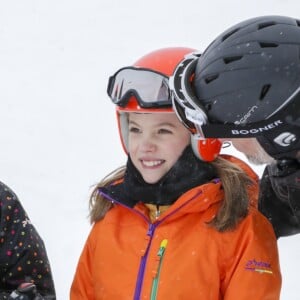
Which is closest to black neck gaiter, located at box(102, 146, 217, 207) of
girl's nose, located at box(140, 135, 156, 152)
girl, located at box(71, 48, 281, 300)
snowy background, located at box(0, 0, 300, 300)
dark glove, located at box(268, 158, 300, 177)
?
girl, located at box(71, 48, 281, 300)

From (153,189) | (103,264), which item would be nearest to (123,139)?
(153,189)

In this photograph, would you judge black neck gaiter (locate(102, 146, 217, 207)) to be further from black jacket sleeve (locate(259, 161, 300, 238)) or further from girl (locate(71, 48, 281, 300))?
black jacket sleeve (locate(259, 161, 300, 238))

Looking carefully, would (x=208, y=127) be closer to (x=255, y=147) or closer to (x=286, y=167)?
(x=255, y=147)

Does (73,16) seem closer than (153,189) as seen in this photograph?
No

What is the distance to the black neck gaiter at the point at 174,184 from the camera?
10.2ft

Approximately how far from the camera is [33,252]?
313 cm

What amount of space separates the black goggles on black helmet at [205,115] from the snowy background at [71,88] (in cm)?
288

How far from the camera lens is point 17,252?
10.1 ft

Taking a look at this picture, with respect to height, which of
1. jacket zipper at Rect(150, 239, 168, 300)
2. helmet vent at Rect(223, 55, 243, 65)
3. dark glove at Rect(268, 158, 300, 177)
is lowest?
jacket zipper at Rect(150, 239, 168, 300)

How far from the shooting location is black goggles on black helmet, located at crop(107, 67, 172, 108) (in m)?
3.07

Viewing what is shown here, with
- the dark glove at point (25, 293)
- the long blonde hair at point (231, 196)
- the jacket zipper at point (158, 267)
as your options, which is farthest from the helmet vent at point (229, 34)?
the dark glove at point (25, 293)

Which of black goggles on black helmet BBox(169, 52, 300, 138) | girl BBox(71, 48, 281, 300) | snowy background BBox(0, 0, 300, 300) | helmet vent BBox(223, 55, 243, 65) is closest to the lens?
black goggles on black helmet BBox(169, 52, 300, 138)

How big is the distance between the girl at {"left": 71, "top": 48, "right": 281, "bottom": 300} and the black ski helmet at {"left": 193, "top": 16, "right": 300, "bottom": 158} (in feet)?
1.48

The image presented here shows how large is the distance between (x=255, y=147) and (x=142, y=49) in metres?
7.90
